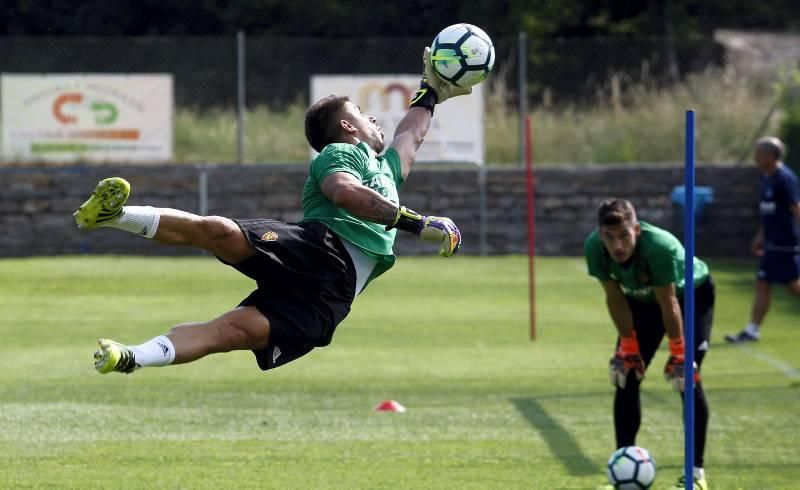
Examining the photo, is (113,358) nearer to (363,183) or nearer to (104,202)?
(104,202)

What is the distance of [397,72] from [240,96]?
11.0 ft

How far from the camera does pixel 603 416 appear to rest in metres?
11.2

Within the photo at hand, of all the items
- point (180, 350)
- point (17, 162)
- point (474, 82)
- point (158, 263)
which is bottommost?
point (158, 263)

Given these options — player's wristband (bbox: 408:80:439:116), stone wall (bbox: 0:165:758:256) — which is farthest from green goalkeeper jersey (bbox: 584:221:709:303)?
stone wall (bbox: 0:165:758:256)

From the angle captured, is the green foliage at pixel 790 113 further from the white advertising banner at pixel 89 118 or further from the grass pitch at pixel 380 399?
the white advertising banner at pixel 89 118

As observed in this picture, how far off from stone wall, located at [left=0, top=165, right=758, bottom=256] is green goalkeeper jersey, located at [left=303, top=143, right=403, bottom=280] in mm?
15069

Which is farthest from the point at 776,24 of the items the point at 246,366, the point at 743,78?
the point at 246,366

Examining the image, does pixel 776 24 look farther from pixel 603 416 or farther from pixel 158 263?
pixel 603 416

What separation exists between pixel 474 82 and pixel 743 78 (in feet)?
63.4

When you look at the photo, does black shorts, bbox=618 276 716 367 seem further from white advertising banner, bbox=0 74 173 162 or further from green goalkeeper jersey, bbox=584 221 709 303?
white advertising banner, bbox=0 74 173 162

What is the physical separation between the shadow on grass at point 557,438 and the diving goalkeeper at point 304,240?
250cm

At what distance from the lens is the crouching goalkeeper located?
327 inches

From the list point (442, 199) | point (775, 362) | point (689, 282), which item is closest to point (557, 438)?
point (689, 282)

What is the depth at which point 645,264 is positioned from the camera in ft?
27.5
